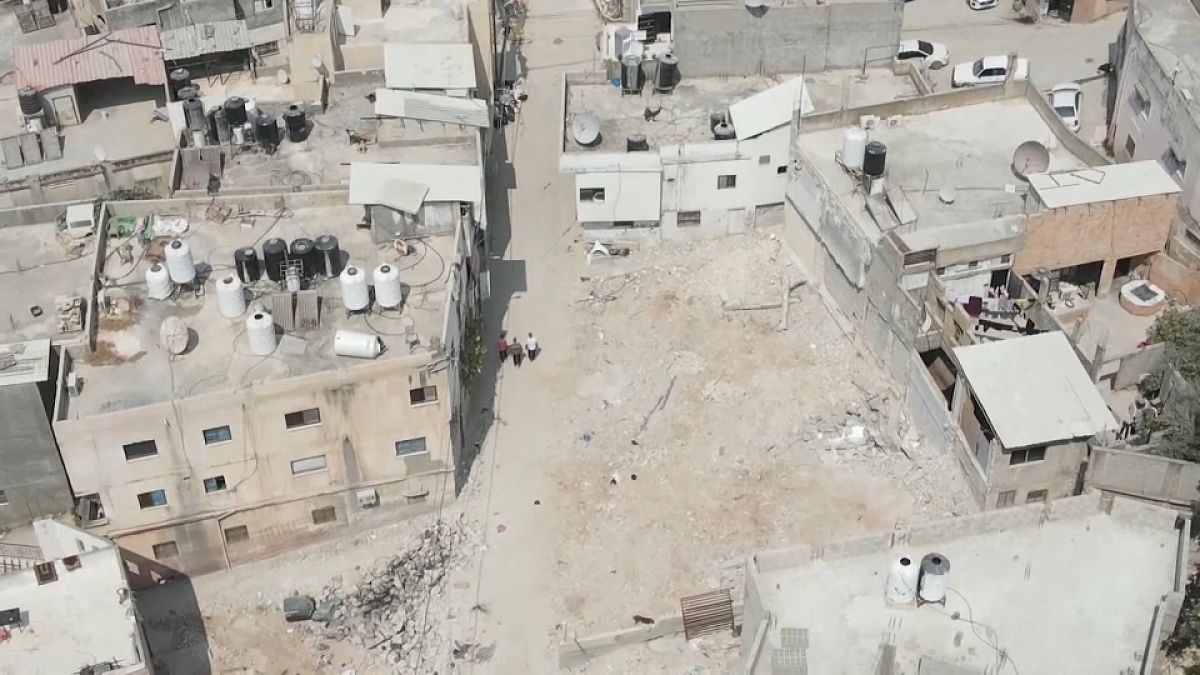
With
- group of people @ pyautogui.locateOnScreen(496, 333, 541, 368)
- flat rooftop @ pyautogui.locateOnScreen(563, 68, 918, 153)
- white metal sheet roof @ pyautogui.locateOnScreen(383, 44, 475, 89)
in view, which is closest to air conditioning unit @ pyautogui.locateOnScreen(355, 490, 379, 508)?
group of people @ pyautogui.locateOnScreen(496, 333, 541, 368)


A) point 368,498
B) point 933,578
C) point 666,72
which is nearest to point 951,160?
point 666,72

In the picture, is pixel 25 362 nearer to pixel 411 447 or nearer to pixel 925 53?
pixel 411 447

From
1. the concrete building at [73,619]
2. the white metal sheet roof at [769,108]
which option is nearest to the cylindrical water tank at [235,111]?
the concrete building at [73,619]

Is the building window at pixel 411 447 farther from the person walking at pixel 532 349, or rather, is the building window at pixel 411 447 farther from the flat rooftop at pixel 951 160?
the flat rooftop at pixel 951 160

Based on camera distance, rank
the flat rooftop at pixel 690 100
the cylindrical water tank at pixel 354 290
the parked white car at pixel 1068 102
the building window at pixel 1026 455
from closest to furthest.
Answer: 1. the building window at pixel 1026 455
2. the cylindrical water tank at pixel 354 290
3. the flat rooftop at pixel 690 100
4. the parked white car at pixel 1068 102

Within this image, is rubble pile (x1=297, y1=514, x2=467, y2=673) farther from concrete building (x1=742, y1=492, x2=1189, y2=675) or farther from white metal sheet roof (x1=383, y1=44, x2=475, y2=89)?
white metal sheet roof (x1=383, y1=44, x2=475, y2=89)

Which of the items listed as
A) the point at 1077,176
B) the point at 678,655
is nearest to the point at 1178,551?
the point at 678,655
